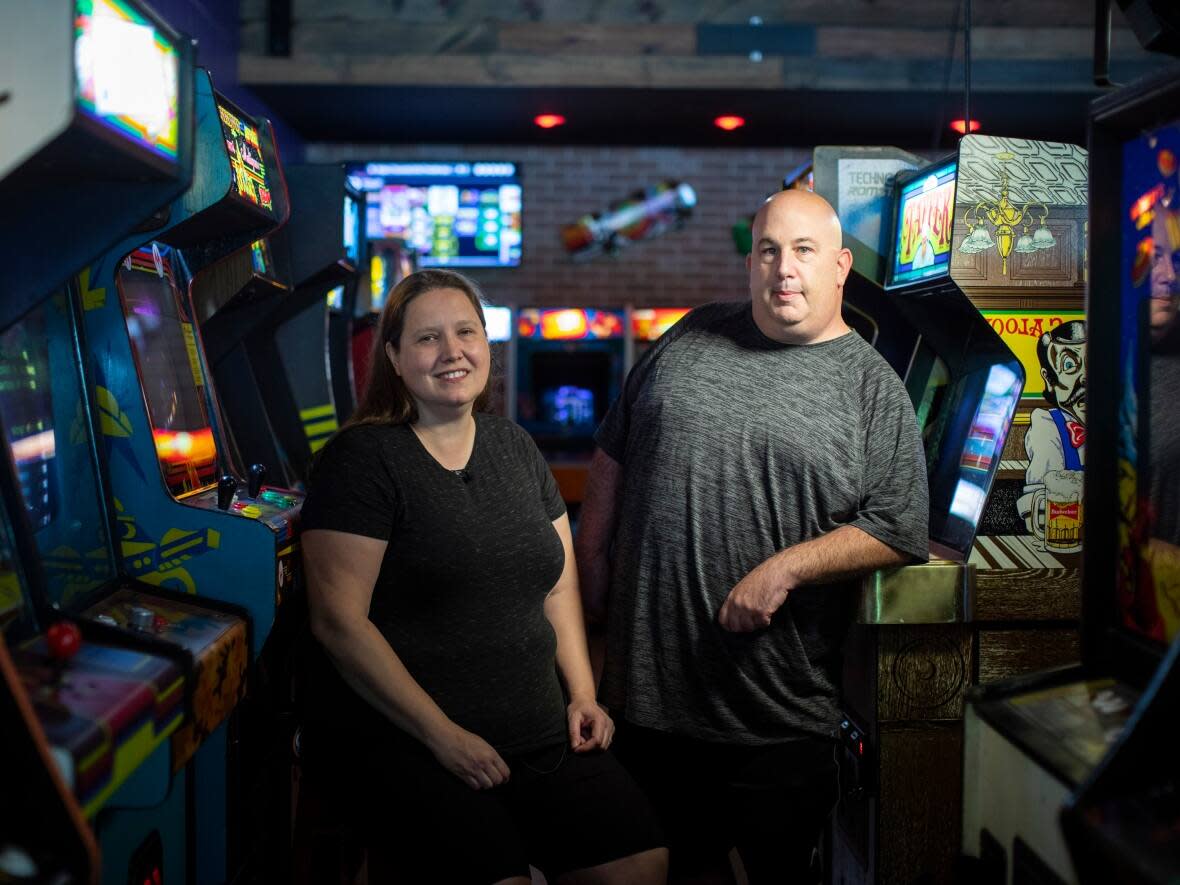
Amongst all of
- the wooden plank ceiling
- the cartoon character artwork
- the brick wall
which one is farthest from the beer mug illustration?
the brick wall

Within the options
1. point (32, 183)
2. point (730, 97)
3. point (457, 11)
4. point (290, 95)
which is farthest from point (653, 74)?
point (32, 183)

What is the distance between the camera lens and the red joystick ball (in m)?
1.30

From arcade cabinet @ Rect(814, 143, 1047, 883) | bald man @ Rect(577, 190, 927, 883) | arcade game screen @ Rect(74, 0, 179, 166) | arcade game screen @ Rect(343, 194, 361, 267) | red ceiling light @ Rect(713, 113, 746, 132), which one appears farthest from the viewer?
red ceiling light @ Rect(713, 113, 746, 132)

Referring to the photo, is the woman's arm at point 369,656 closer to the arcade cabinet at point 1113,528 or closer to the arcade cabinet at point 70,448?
the arcade cabinet at point 70,448

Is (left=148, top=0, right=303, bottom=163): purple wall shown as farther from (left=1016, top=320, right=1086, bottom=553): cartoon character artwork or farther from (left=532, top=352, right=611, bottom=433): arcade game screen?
(left=1016, top=320, right=1086, bottom=553): cartoon character artwork

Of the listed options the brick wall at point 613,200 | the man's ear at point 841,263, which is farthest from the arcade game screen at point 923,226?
the brick wall at point 613,200

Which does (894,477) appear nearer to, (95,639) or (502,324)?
(95,639)

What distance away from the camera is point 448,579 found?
171 centimetres

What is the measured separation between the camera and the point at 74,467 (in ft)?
5.64

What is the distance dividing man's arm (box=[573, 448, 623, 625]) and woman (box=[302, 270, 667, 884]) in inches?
10.6

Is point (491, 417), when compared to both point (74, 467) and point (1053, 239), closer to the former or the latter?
point (74, 467)

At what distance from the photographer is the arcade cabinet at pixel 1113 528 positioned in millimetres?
1241

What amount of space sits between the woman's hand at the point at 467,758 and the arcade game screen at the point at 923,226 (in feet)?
4.25

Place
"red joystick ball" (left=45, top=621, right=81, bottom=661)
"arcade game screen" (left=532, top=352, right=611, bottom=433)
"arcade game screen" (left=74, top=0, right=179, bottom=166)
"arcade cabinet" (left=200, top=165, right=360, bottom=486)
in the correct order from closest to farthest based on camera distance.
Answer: "arcade game screen" (left=74, top=0, right=179, bottom=166) < "red joystick ball" (left=45, top=621, right=81, bottom=661) < "arcade cabinet" (left=200, top=165, right=360, bottom=486) < "arcade game screen" (left=532, top=352, right=611, bottom=433)
